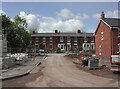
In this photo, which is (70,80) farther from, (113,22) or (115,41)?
(113,22)

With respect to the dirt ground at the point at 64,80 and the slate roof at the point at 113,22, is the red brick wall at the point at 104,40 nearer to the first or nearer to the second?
the slate roof at the point at 113,22

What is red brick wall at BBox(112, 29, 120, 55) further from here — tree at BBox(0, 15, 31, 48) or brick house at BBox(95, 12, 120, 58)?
tree at BBox(0, 15, 31, 48)

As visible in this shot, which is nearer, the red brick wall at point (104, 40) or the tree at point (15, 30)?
the red brick wall at point (104, 40)

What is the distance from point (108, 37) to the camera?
22562 mm

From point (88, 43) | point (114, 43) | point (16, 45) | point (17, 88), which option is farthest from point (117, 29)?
point (88, 43)

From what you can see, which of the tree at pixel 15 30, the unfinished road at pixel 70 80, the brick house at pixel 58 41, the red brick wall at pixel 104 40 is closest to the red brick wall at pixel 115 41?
the red brick wall at pixel 104 40

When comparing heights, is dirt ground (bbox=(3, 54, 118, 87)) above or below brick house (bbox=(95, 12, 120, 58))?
below

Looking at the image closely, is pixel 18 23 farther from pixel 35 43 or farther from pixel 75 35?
pixel 75 35

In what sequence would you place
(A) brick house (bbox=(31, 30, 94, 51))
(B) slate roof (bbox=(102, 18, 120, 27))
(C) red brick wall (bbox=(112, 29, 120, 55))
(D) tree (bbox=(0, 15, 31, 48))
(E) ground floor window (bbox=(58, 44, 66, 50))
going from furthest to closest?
(E) ground floor window (bbox=(58, 44, 66, 50)) → (A) brick house (bbox=(31, 30, 94, 51)) → (D) tree (bbox=(0, 15, 31, 48)) → (B) slate roof (bbox=(102, 18, 120, 27)) → (C) red brick wall (bbox=(112, 29, 120, 55))

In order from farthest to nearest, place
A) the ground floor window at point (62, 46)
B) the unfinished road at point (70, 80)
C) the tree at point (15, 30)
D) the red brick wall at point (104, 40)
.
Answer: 1. the ground floor window at point (62, 46)
2. the tree at point (15, 30)
3. the red brick wall at point (104, 40)
4. the unfinished road at point (70, 80)

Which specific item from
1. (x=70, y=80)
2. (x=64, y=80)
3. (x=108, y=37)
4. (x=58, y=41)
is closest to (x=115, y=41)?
(x=108, y=37)

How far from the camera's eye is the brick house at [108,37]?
71.1ft

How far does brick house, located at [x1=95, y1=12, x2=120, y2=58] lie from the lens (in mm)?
21656

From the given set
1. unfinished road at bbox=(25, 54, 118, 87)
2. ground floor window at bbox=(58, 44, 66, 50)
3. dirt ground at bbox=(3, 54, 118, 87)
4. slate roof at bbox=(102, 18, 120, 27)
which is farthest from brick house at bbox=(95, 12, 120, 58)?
ground floor window at bbox=(58, 44, 66, 50)
